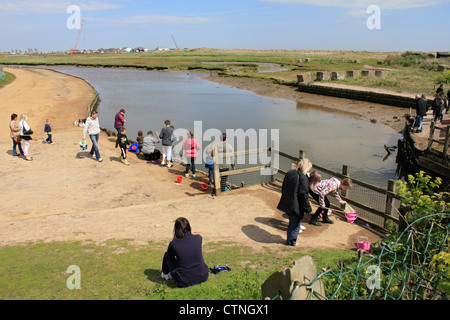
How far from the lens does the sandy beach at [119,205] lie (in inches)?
301

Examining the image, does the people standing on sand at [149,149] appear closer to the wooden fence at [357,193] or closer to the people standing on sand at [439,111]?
the wooden fence at [357,193]

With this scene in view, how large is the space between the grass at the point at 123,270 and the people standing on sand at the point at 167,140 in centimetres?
659

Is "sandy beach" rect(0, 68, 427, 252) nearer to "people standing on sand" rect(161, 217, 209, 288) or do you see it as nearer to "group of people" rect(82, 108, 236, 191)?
"group of people" rect(82, 108, 236, 191)

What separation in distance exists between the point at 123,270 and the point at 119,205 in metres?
4.45

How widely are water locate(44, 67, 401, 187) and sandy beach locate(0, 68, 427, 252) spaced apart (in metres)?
→ 3.78

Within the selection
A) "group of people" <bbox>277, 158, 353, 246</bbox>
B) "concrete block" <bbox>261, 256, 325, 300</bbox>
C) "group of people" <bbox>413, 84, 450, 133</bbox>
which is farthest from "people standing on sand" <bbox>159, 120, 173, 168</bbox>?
"group of people" <bbox>413, 84, 450, 133</bbox>

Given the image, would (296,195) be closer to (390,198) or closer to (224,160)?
(390,198)

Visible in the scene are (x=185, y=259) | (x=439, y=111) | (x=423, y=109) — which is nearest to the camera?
(x=185, y=259)

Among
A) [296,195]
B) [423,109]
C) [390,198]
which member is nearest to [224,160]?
[296,195]

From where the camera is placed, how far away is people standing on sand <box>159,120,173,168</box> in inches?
517

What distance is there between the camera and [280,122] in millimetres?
25859

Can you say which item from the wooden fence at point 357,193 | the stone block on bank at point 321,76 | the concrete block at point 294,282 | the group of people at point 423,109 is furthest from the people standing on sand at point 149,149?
the stone block on bank at point 321,76

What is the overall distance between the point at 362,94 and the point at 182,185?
26.7 meters
